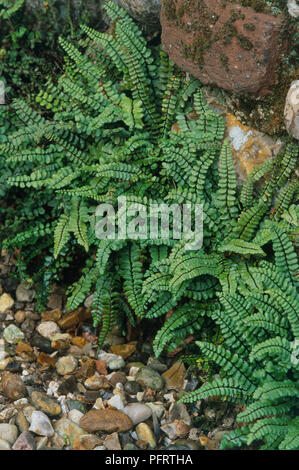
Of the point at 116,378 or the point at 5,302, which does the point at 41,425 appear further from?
the point at 5,302

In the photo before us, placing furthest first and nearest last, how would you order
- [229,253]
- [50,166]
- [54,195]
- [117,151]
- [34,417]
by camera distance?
[54,195], [50,166], [117,151], [229,253], [34,417]

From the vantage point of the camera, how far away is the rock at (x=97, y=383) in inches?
144

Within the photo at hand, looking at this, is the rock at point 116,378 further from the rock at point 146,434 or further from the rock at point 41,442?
the rock at point 41,442

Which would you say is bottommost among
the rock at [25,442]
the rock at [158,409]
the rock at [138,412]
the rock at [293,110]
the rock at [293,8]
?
the rock at [158,409]

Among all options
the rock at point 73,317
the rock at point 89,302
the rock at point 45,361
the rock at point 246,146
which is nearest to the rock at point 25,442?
the rock at point 45,361

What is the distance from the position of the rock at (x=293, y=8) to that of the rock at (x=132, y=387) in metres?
2.77

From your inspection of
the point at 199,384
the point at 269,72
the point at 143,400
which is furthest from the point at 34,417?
the point at 269,72

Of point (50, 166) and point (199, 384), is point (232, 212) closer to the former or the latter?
point (199, 384)

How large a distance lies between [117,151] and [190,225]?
0.81 meters

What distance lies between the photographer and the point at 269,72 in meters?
3.43

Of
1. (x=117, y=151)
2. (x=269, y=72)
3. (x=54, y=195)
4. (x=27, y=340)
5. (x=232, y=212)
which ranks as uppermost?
(x=269, y=72)

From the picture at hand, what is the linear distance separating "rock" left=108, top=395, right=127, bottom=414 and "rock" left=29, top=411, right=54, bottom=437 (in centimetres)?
44

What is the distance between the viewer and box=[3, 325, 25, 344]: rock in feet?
13.5

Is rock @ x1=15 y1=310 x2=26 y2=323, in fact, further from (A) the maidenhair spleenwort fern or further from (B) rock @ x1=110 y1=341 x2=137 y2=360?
(B) rock @ x1=110 y1=341 x2=137 y2=360
